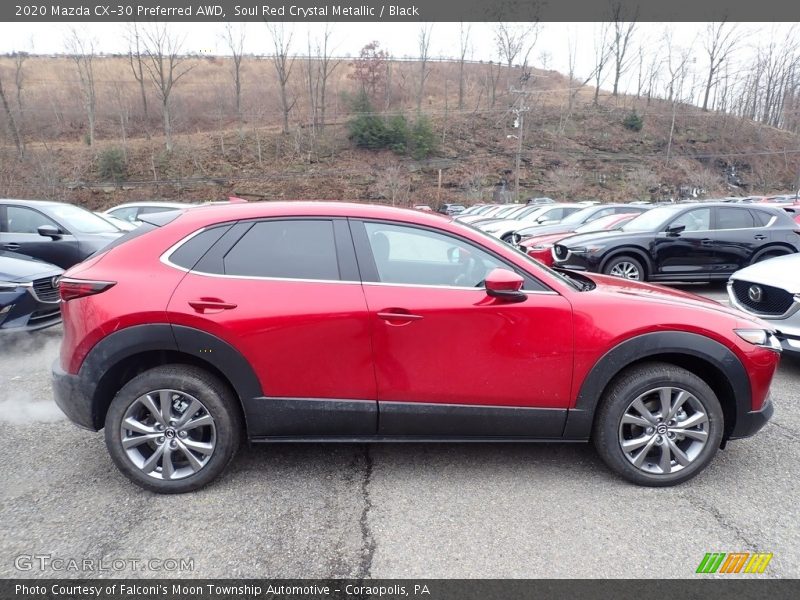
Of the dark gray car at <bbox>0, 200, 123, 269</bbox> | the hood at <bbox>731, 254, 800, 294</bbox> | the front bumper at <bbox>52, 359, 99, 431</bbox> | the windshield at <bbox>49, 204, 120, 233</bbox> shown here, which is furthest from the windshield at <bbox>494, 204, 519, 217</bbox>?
the front bumper at <bbox>52, 359, 99, 431</bbox>

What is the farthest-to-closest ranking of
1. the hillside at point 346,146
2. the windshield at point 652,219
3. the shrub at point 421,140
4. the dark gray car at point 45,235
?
1. the shrub at point 421,140
2. the hillside at point 346,146
3. the windshield at point 652,219
4. the dark gray car at point 45,235

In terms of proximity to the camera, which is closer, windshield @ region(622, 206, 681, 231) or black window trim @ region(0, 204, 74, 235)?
black window trim @ region(0, 204, 74, 235)

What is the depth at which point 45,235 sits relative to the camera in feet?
23.2

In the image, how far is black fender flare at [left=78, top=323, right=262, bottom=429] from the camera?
2.69 meters

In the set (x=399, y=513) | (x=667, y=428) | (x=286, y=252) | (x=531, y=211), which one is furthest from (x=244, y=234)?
(x=531, y=211)

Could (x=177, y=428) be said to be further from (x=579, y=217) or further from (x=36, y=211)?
(x=579, y=217)

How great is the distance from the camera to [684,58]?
53.9 metres

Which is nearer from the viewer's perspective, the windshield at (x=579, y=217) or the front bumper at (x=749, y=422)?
the front bumper at (x=749, y=422)

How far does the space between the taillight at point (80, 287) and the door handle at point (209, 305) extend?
511mm

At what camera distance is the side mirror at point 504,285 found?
2670 mm

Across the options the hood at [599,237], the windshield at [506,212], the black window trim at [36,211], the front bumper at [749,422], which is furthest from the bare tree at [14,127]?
the front bumper at [749,422]

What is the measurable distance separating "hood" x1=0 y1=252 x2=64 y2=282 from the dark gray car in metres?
1.64

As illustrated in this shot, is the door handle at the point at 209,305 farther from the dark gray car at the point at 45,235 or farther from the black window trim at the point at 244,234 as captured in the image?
the dark gray car at the point at 45,235

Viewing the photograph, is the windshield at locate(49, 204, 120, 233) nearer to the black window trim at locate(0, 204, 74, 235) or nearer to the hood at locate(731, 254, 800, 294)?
the black window trim at locate(0, 204, 74, 235)
